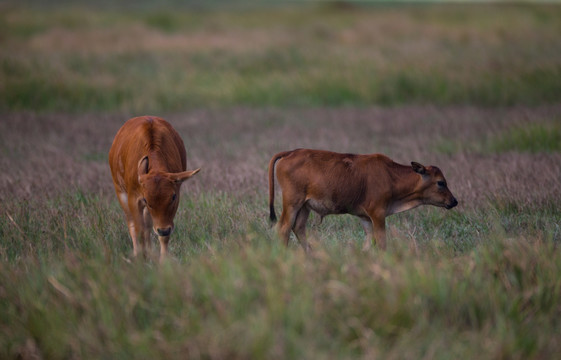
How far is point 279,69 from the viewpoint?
72.2 feet

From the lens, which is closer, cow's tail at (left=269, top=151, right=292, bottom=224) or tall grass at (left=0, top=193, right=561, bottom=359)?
tall grass at (left=0, top=193, right=561, bottom=359)

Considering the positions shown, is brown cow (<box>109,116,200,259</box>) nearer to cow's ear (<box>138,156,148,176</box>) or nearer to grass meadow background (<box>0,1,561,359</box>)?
cow's ear (<box>138,156,148,176</box>)

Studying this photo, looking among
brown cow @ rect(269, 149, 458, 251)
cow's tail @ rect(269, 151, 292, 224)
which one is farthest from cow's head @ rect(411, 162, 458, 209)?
cow's tail @ rect(269, 151, 292, 224)

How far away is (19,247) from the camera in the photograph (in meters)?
6.99

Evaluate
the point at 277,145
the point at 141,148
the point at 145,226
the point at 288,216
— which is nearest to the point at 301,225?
the point at 288,216

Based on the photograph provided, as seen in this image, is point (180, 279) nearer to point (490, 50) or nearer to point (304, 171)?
point (304, 171)

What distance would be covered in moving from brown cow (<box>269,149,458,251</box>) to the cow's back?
1078 millimetres

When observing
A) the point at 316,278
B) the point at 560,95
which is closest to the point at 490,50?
the point at 560,95

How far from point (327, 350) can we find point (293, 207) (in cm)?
249

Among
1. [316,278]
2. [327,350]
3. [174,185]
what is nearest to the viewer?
[327,350]

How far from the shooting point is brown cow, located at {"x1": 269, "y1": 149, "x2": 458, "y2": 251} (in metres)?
6.75

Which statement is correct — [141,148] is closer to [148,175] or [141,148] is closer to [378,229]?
[148,175]

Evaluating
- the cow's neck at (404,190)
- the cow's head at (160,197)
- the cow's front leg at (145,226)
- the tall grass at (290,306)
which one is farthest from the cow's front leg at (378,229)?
the cow's front leg at (145,226)

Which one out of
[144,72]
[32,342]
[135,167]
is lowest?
[144,72]
